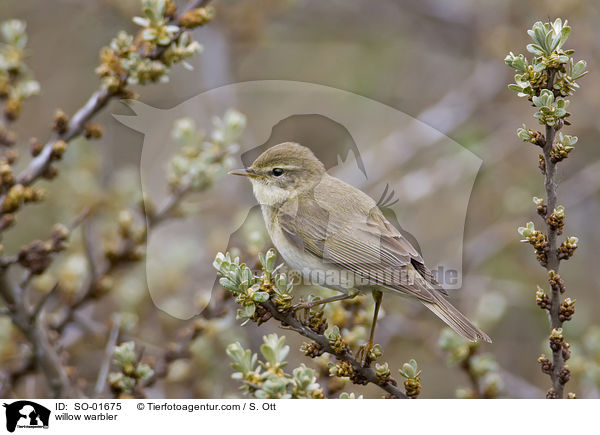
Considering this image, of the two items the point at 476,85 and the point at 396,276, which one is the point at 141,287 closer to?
the point at 396,276

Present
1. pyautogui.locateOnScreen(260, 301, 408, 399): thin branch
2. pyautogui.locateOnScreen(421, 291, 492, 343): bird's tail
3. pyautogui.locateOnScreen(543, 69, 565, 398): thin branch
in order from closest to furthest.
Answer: pyautogui.locateOnScreen(543, 69, 565, 398): thin branch < pyautogui.locateOnScreen(260, 301, 408, 399): thin branch < pyautogui.locateOnScreen(421, 291, 492, 343): bird's tail

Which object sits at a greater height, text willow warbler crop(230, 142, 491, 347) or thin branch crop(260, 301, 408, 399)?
text willow warbler crop(230, 142, 491, 347)

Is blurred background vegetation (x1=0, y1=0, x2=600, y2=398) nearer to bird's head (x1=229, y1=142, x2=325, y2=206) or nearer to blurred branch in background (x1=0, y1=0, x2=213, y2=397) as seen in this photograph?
blurred branch in background (x1=0, y1=0, x2=213, y2=397)

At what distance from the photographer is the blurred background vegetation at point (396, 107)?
399cm

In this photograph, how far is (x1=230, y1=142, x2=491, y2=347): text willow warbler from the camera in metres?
2.74

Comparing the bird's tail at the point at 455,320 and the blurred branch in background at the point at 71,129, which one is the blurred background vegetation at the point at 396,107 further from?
the bird's tail at the point at 455,320

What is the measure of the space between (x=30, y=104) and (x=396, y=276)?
4.30 metres

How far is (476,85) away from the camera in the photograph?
588cm

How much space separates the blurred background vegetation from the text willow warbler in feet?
2.50

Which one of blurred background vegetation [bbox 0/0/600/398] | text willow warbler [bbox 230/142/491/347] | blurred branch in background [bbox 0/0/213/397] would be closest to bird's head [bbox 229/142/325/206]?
text willow warbler [bbox 230/142/491/347]

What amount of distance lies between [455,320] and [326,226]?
684mm

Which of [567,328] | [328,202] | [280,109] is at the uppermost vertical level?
[280,109]
